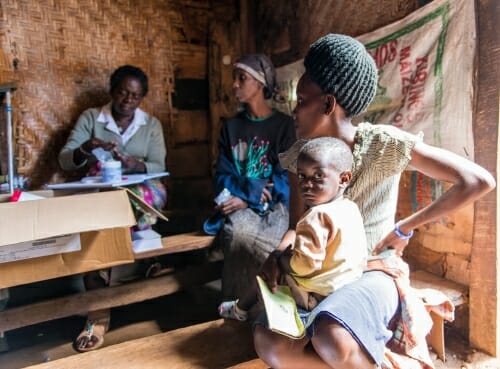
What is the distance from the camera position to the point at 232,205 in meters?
2.01

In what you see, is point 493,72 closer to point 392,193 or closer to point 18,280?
point 392,193

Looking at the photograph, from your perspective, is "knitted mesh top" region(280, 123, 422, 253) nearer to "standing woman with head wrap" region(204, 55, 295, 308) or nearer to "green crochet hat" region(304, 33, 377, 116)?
"green crochet hat" region(304, 33, 377, 116)

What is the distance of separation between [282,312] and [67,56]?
7.60 ft

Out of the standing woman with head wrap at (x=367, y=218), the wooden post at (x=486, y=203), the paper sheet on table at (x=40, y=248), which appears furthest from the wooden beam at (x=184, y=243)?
the wooden post at (x=486, y=203)

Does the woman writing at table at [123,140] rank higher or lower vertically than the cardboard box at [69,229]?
higher

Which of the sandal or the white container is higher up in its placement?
the white container

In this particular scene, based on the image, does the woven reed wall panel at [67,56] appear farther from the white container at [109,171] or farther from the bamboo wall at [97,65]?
the white container at [109,171]

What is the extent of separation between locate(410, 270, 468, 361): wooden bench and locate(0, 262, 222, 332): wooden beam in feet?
3.68

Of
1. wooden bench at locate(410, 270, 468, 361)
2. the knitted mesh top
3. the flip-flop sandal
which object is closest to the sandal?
the flip-flop sandal

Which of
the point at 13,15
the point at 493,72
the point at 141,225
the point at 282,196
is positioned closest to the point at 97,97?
the point at 13,15

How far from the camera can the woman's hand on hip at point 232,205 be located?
2.01 meters

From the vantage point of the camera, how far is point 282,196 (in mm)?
2061

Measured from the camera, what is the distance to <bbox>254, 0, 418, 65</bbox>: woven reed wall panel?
199 centimetres

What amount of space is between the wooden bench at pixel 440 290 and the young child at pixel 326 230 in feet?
1.72
